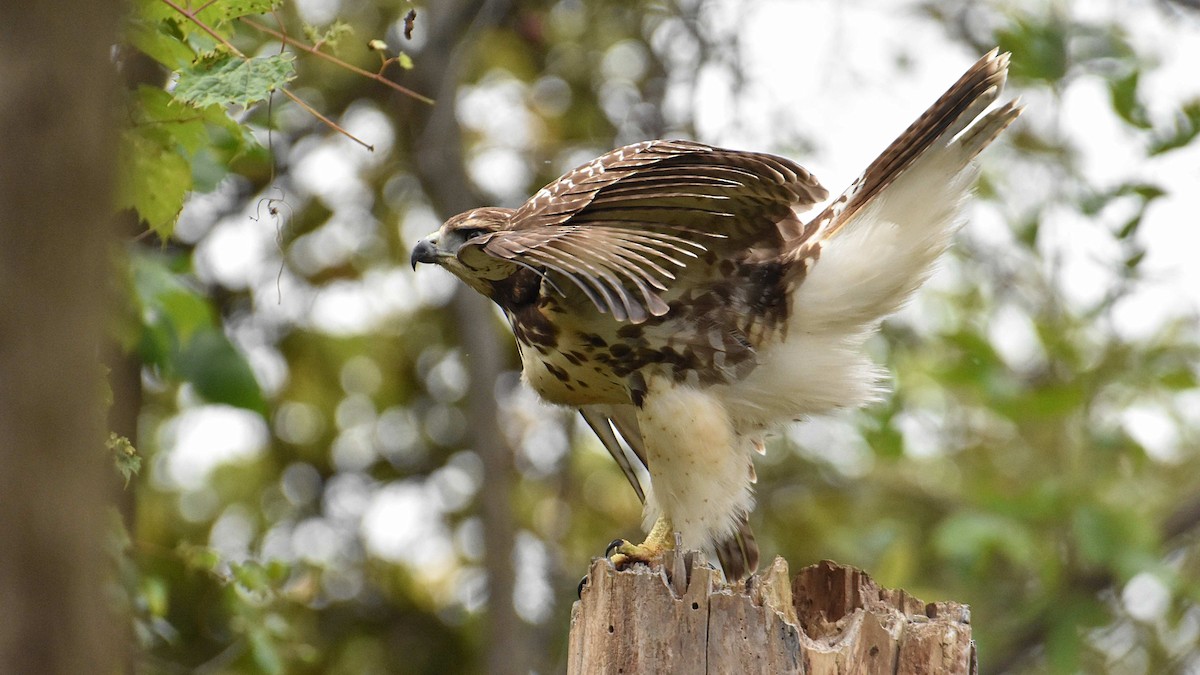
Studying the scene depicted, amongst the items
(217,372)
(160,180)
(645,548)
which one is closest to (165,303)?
(217,372)

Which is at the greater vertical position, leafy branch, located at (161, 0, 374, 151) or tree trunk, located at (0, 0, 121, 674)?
leafy branch, located at (161, 0, 374, 151)

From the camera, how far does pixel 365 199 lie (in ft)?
26.4

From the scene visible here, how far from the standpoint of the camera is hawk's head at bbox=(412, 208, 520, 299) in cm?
381

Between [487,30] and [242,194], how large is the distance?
1735 millimetres

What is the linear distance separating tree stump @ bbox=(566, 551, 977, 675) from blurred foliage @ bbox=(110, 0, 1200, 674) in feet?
10.9

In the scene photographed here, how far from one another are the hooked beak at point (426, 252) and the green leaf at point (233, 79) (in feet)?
2.70

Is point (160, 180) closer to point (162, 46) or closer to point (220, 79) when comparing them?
point (162, 46)

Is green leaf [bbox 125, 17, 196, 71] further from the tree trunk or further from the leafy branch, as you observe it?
the tree trunk

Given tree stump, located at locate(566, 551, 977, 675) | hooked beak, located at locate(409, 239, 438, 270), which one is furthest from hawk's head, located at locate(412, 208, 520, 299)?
tree stump, located at locate(566, 551, 977, 675)

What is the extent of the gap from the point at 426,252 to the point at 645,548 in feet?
3.49

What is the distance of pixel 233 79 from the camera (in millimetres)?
3135

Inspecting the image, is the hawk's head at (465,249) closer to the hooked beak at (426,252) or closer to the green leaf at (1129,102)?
the hooked beak at (426,252)

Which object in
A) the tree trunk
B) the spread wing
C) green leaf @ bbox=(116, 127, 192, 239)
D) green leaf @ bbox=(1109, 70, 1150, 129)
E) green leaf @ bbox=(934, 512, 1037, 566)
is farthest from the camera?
green leaf @ bbox=(934, 512, 1037, 566)

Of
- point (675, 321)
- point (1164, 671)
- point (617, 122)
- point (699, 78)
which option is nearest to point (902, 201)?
point (675, 321)
